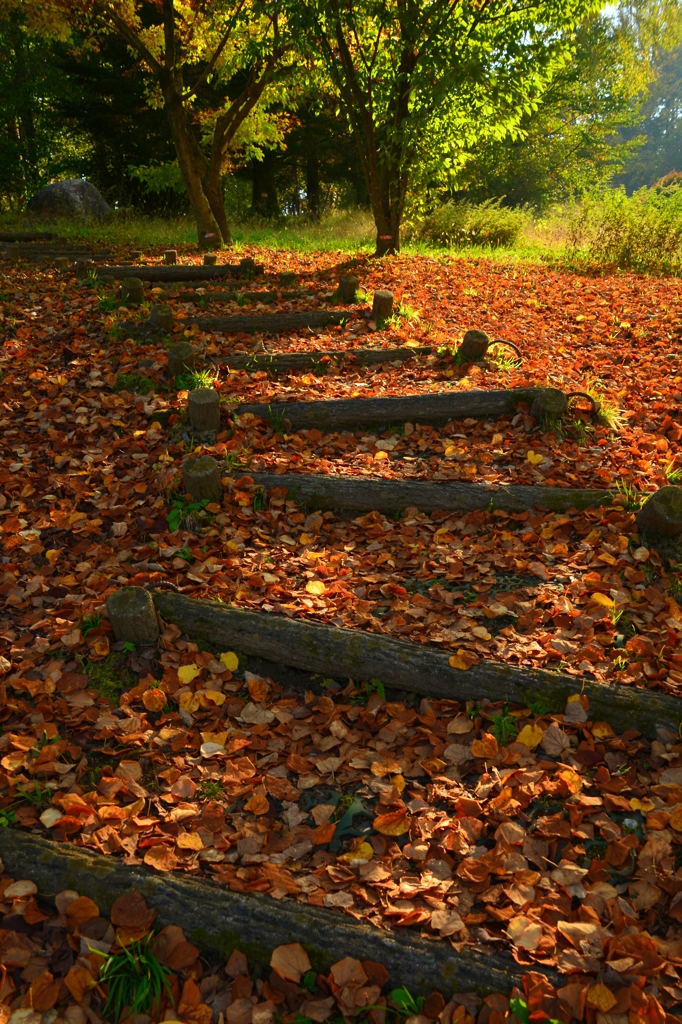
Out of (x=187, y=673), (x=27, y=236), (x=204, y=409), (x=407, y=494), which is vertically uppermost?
(x=27, y=236)

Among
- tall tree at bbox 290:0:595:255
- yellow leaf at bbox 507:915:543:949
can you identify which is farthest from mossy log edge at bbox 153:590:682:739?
tall tree at bbox 290:0:595:255

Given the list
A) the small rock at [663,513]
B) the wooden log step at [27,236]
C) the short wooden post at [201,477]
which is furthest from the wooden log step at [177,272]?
the small rock at [663,513]

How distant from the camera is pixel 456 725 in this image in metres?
2.84

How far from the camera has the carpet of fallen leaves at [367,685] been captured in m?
2.23

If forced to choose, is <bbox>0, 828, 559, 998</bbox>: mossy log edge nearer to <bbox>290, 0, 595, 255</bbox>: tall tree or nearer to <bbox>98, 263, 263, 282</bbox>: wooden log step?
<bbox>98, 263, 263, 282</bbox>: wooden log step

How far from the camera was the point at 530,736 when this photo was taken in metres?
2.70

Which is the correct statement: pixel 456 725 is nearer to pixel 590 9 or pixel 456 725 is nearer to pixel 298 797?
pixel 298 797

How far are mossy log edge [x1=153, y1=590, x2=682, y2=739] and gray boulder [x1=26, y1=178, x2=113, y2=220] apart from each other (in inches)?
632

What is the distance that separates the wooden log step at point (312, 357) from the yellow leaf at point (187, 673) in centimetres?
334

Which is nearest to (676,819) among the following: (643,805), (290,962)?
(643,805)

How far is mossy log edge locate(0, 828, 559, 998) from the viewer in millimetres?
1996

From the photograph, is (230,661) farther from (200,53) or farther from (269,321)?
(200,53)

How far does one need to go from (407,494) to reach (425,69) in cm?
761

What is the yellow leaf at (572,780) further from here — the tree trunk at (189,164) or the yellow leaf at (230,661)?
the tree trunk at (189,164)
